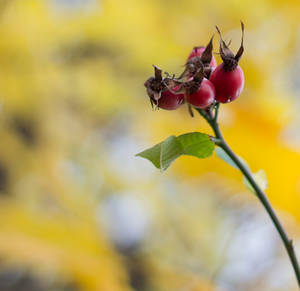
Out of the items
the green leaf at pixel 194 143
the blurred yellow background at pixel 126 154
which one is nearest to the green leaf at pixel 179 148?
the green leaf at pixel 194 143

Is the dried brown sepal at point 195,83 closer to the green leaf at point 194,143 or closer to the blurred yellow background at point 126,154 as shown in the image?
the green leaf at point 194,143

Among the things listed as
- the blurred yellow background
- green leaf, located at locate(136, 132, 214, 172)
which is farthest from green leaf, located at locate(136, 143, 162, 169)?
the blurred yellow background

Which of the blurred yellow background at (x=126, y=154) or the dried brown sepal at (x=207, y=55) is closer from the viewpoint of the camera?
the dried brown sepal at (x=207, y=55)

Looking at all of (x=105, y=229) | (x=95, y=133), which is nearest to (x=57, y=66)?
(x=95, y=133)

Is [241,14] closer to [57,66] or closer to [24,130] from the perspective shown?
[57,66]

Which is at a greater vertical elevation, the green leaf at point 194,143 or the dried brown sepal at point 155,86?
the dried brown sepal at point 155,86

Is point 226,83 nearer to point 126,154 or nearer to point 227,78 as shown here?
point 227,78

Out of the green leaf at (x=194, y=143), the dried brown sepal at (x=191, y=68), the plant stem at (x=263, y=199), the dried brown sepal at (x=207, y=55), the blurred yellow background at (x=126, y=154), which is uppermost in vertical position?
the blurred yellow background at (x=126, y=154)
